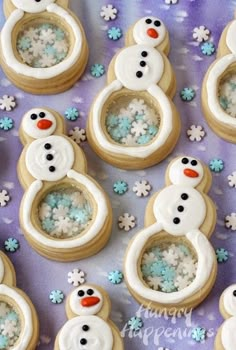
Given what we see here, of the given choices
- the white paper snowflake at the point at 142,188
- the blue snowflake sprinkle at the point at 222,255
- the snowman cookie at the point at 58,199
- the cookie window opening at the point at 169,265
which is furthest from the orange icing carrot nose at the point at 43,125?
the blue snowflake sprinkle at the point at 222,255

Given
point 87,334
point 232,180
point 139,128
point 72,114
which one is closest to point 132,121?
point 139,128

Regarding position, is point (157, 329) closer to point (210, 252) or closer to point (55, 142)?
point (210, 252)

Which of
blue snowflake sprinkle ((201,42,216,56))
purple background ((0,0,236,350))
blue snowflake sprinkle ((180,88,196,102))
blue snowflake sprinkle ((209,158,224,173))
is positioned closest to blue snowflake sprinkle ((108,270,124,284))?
purple background ((0,0,236,350))

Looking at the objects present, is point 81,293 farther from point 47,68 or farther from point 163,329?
point 47,68

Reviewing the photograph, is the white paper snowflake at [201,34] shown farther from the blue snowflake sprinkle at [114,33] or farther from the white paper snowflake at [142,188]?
the white paper snowflake at [142,188]

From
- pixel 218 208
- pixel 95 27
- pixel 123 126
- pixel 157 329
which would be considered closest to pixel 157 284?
pixel 157 329

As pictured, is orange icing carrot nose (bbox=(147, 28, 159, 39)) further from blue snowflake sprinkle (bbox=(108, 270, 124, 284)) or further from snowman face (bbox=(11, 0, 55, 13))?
blue snowflake sprinkle (bbox=(108, 270, 124, 284))

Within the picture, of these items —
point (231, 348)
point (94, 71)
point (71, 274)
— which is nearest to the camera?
point (231, 348)
